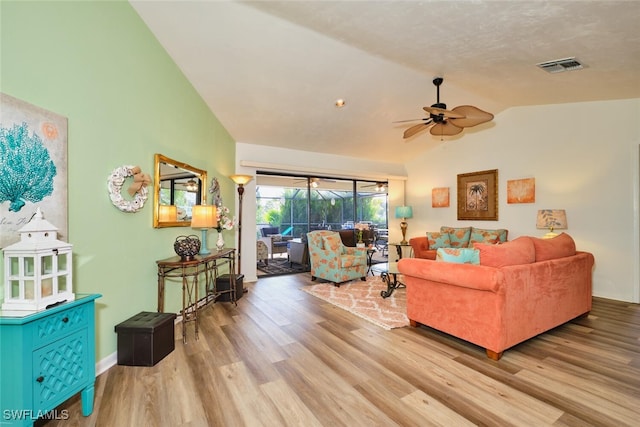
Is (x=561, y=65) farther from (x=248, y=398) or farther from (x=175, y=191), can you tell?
(x=175, y=191)

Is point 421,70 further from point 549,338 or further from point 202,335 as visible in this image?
point 202,335

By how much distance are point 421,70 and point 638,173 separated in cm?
347

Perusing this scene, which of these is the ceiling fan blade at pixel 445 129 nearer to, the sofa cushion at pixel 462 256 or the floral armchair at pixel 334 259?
the sofa cushion at pixel 462 256

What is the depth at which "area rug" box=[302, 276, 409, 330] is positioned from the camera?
3408 mm

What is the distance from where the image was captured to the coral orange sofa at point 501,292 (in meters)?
2.42

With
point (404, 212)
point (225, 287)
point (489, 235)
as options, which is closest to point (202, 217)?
point (225, 287)

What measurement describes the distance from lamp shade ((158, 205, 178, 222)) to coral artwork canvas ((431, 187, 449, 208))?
5.59m

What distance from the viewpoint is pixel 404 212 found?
6.84m

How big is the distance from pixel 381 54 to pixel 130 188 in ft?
10.2

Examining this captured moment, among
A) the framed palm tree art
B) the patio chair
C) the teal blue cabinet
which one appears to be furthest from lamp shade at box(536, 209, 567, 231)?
the teal blue cabinet

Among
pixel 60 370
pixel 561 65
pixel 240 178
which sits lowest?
pixel 60 370

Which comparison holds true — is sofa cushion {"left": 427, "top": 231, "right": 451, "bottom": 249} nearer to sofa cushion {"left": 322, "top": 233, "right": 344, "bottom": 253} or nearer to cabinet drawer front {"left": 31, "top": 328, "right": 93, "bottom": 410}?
sofa cushion {"left": 322, "top": 233, "right": 344, "bottom": 253}

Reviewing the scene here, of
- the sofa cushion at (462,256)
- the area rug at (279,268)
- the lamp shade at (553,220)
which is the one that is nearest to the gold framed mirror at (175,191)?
the area rug at (279,268)

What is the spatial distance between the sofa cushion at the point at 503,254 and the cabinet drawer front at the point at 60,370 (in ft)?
10.1
